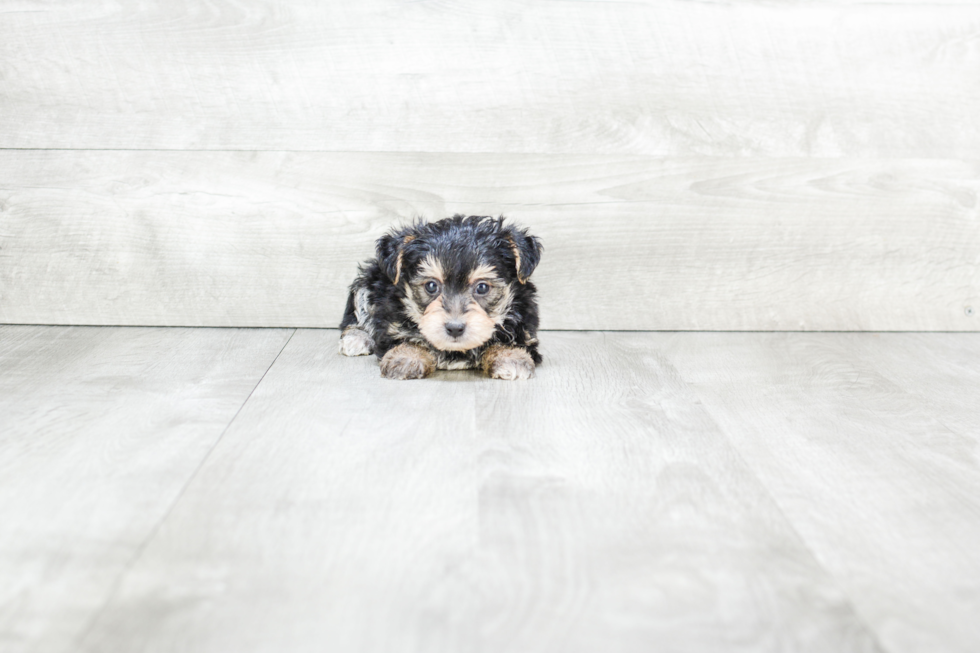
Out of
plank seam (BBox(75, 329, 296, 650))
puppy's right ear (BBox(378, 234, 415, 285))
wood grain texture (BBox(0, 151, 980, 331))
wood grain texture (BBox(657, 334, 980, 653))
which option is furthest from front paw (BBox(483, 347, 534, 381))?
plank seam (BBox(75, 329, 296, 650))

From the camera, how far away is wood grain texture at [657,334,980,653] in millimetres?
1342

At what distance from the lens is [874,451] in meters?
1.96

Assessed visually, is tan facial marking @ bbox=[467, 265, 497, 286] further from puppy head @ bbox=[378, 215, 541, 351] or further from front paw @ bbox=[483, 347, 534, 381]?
front paw @ bbox=[483, 347, 534, 381]

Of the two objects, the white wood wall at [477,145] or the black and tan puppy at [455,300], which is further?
the white wood wall at [477,145]

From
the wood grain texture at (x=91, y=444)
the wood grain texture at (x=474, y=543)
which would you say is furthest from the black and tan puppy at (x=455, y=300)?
the wood grain texture at (x=91, y=444)

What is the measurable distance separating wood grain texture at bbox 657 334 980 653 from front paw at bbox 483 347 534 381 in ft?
1.75

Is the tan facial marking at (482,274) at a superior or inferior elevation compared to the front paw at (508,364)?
superior

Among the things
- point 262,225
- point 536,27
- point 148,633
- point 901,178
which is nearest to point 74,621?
point 148,633

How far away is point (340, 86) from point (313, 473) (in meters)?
1.76

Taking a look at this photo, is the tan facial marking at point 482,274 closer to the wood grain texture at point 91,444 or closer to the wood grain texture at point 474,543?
the wood grain texture at point 474,543

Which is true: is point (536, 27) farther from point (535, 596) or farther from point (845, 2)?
point (535, 596)

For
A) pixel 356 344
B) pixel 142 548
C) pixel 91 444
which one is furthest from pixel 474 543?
pixel 356 344

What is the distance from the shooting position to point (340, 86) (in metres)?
3.00

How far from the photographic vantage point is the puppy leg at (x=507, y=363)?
251 centimetres
